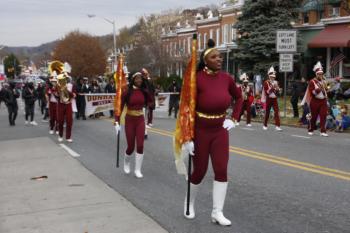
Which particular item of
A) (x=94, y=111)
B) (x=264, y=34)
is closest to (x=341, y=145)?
(x=94, y=111)

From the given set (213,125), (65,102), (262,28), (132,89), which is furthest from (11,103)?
(262,28)

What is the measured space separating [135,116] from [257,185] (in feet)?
8.70

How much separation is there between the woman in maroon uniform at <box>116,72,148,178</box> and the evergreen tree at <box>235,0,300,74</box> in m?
28.5

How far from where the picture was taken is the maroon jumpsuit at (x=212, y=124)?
6484 millimetres

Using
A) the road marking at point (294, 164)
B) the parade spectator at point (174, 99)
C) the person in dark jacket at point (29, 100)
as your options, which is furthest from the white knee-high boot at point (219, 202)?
the parade spectator at point (174, 99)

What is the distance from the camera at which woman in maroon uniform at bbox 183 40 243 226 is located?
648cm

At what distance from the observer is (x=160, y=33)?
6819 centimetres

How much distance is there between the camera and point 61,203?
7.92 meters

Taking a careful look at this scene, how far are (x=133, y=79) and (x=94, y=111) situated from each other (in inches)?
666

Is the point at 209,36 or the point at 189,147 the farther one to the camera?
A: the point at 209,36

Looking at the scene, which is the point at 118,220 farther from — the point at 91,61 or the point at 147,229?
the point at 91,61

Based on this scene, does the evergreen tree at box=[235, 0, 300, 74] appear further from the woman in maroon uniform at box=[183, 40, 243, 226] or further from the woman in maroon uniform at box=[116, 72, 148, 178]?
the woman in maroon uniform at box=[183, 40, 243, 226]

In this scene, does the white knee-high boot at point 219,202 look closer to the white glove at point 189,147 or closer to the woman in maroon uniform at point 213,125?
the woman in maroon uniform at point 213,125

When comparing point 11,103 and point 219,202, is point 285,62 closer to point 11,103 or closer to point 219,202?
point 11,103
